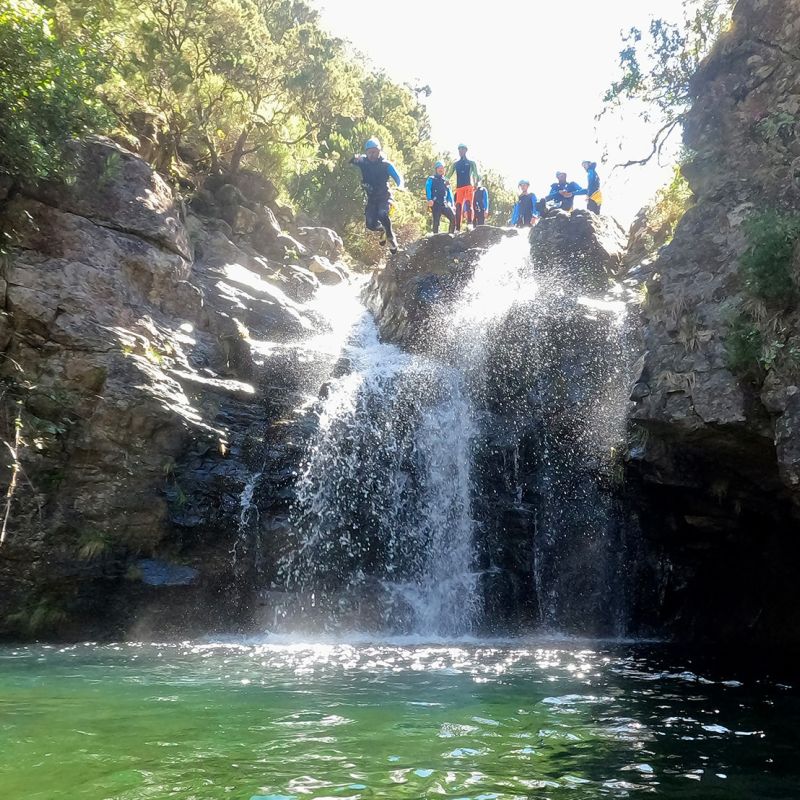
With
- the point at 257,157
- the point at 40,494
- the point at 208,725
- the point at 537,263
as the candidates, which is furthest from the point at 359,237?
the point at 208,725

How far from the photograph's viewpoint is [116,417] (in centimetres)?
1334

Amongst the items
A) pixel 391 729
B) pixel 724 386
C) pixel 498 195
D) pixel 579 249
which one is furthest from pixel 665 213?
pixel 498 195

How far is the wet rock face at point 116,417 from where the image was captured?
1254 cm

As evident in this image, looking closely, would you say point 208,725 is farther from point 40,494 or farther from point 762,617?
point 762,617

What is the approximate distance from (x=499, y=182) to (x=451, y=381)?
121ft

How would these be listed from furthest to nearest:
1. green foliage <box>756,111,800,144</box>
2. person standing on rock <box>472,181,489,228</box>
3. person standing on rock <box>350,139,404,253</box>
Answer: person standing on rock <box>472,181,489,228</box> → person standing on rock <box>350,139,404,253</box> → green foliage <box>756,111,800,144</box>

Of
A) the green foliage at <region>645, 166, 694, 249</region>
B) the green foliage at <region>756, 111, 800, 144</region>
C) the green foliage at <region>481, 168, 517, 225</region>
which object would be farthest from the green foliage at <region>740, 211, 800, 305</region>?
the green foliage at <region>481, 168, 517, 225</region>

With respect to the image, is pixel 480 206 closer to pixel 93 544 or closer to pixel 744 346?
pixel 744 346

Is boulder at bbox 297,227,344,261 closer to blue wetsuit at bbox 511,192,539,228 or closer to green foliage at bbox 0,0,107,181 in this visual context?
blue wetsuit at bbox 511,192,539,228

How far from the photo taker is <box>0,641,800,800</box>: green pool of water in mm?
4984

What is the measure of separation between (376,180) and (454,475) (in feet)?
26.8

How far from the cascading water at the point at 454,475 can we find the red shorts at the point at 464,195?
19.7 feet

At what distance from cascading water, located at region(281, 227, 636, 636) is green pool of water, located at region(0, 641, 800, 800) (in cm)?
333

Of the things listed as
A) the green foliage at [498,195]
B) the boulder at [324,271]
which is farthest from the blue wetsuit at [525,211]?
the green foliage at [498,195]
